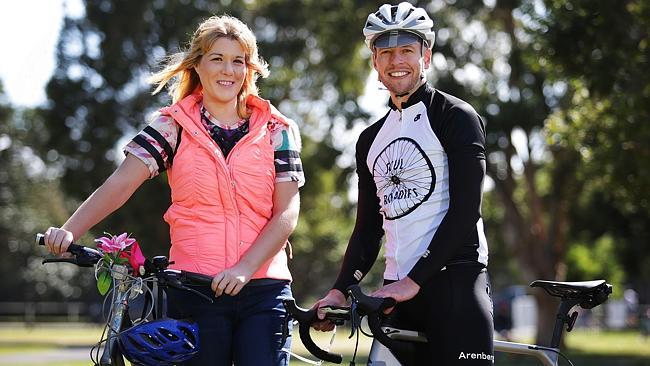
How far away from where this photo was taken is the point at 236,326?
4605 mm

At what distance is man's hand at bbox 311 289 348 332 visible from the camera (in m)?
4.61

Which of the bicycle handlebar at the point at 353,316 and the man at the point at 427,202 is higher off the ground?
the man at the point at 427,202

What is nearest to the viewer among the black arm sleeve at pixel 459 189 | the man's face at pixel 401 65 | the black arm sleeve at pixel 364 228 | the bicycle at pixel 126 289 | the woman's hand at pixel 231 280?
the bicycle at pixel 126 289

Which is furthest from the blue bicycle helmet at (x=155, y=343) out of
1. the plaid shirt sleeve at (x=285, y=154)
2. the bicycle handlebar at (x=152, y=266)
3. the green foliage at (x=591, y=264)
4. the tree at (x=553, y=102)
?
the green foliage at (x=591, y=264)

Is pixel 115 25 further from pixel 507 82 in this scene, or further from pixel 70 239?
pixel 70 239

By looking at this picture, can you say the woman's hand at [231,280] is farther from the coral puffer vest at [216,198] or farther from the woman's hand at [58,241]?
the woman's hand at [58,241]

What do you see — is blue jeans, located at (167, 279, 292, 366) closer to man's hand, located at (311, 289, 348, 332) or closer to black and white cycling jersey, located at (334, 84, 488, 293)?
man's hand, located at (311, 289, 348, 332)

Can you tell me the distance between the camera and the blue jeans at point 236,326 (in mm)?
4512

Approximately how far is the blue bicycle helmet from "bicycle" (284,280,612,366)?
0.57 m

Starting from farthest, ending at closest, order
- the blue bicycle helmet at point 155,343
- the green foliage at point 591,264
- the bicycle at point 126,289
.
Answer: the green foliage at point 591,264
the bicycle at point 126,289
the blue bicycle helmet at point 155,343

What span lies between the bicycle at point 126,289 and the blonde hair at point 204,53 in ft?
3.01

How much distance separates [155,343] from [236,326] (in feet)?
1.89

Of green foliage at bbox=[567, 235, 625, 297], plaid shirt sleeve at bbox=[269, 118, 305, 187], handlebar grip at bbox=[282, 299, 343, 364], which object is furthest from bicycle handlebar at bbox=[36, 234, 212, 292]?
green foliage at bbox=[567, 235, 625, 297]

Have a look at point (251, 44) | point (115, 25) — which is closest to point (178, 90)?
point (251, 44)
